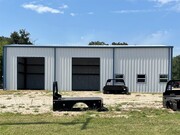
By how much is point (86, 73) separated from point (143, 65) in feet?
33.9

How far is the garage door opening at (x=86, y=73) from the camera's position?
141ft

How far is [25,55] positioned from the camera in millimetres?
35719

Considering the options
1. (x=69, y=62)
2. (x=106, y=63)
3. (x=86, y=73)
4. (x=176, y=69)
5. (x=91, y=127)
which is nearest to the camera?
(x=91, y=127)

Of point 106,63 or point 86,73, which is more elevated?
point 106,63

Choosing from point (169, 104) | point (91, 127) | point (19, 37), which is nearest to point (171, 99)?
point (169, 104)

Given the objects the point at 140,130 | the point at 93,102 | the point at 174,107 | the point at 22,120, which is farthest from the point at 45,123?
the point at 174,107

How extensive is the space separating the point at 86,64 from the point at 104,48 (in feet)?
27.0

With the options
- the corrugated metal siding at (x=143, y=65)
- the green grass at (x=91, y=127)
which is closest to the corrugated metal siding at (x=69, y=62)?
the corrugated metal siding at (x=143, y=65)

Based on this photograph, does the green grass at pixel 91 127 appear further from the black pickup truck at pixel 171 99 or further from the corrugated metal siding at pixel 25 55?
the corrugated metal siding at pixel 25 55

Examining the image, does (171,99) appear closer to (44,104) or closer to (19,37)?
(44,104)

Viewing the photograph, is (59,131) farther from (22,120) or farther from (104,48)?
(104,48)

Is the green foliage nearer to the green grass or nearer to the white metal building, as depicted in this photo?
the white metal building

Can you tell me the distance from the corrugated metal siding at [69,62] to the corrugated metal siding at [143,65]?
0.96 metres

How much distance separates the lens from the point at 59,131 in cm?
868
